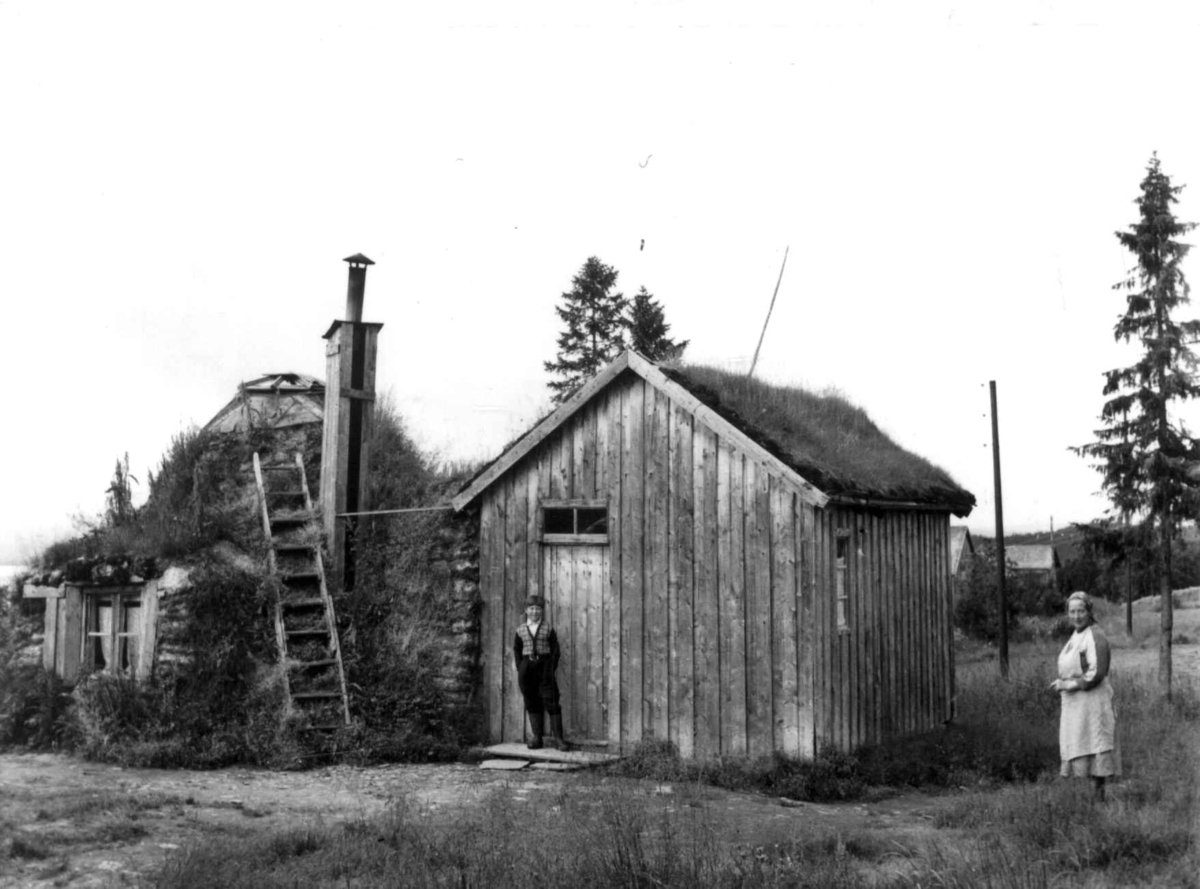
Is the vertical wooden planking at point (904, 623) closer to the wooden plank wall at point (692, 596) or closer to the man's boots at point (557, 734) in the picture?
the wooden plank wall at point (692, 596)

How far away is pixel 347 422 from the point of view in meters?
14.4

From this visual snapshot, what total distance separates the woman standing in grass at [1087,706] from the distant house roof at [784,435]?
2825 millimetres

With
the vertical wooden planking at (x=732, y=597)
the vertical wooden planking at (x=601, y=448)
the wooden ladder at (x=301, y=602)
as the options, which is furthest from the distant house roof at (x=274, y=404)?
the vertical wooden planking at (x=732, y=597)

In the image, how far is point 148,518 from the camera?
14188 millimetres

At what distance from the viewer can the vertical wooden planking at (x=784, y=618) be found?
11477 mm

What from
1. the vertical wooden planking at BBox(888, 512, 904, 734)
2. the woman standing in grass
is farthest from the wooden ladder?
the woman standing in grass

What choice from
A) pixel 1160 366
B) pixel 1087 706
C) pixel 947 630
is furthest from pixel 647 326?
pixel 1087 706

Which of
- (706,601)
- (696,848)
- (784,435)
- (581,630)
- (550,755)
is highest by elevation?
(784,435)

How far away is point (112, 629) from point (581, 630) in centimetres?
567

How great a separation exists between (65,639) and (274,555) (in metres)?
2.64

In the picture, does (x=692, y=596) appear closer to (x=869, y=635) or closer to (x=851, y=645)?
(x=851, y=645)

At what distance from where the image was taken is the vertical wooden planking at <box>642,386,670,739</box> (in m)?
12.2

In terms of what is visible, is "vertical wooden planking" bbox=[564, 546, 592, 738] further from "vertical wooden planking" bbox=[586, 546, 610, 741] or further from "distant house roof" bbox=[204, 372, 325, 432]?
"distant house roof" bbox=[204, 372, 325, 432]

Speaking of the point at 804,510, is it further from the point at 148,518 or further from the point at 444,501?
the point at 148,518
